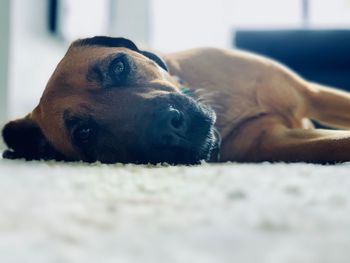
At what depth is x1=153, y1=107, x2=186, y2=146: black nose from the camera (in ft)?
3.99

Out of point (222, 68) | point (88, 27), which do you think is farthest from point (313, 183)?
point (88, 27)

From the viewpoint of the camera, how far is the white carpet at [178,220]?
16.9 inches

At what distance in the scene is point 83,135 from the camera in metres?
1.48

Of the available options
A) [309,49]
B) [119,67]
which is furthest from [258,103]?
[309,49]

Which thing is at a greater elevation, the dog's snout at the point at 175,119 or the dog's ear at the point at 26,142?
the dog's snout at the point at 175,119

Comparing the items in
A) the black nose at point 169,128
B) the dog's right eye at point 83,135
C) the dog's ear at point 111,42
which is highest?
the dog's ear at point 111,42

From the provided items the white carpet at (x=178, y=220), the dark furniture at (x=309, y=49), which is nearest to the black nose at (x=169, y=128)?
the white carpet at (x=178, y=220)

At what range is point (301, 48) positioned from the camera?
11.2 ft

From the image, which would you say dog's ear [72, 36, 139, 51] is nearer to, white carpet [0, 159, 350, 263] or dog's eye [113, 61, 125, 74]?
dog's eye [113, 61, 125, 74]

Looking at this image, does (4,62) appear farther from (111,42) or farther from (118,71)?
(118,71)

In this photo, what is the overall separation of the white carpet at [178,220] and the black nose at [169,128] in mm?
406

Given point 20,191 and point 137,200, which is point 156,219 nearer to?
point 137,200

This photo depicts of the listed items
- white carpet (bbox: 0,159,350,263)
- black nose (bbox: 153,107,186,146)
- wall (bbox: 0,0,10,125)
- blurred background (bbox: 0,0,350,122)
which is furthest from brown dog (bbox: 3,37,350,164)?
blurred background (bbox: 0,0,350,122)

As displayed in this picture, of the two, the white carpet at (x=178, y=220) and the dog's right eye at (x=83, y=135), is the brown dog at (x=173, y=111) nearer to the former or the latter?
the dog's right eye at (x=83, y=135)
